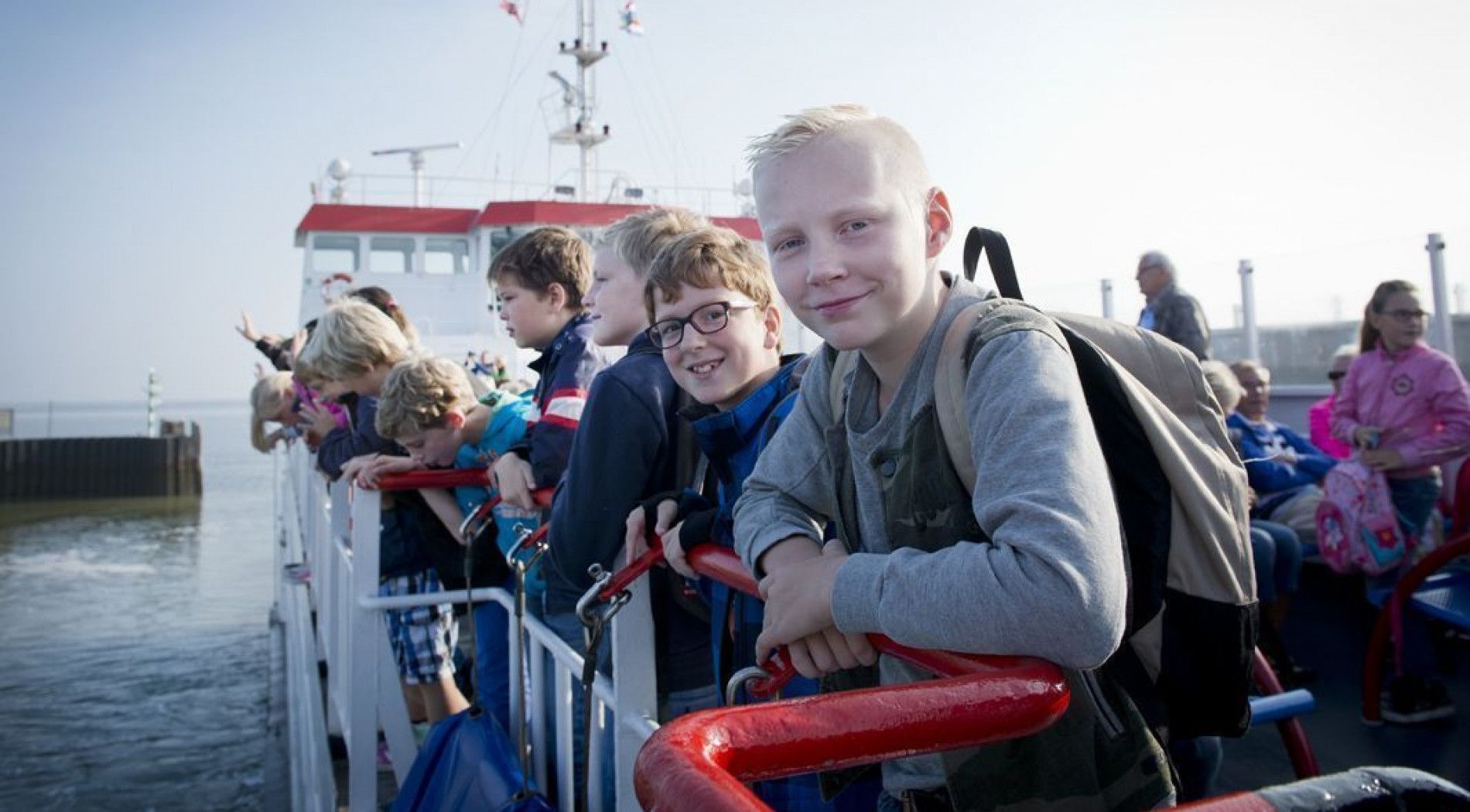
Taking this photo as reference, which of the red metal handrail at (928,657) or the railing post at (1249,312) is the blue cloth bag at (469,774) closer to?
the red metal handrail at (928,657)

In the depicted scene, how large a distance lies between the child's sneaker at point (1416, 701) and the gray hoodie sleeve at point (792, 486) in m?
3.43

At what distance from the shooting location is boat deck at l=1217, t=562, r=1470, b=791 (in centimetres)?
345

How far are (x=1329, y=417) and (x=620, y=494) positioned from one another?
4.78 metres

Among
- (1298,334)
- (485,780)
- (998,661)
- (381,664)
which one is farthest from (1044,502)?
(1298,334)

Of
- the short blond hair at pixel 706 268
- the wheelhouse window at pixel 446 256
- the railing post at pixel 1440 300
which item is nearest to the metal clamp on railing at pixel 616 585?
the short blond hair at pixel 706 268

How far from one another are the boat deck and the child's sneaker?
0.03 m

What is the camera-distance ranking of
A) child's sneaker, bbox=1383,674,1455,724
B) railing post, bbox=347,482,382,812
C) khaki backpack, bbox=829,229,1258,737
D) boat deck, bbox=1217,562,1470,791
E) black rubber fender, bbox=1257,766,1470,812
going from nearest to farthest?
black rubber fender, bbox=1257,766,1470,812
khaki backpack, bbox=829,229,1258,737
railing post, bbox=347,482,382,812
boat deck, bbox=1217,562,1470,791
child's sneaker, bbox=1383,674,1455,724

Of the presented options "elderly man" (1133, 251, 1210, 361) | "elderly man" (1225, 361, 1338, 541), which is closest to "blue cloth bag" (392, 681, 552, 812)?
"elderly man" (1225, 361, 1338, 541)

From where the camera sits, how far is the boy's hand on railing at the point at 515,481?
2412 mm

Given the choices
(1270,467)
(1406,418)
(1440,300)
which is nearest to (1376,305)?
(1406,418)

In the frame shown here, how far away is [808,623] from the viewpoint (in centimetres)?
110

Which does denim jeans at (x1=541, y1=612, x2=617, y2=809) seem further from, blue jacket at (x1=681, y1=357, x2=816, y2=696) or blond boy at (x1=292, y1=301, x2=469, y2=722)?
blond boy at (x1=292, y1=301, x2=469, y2=722)

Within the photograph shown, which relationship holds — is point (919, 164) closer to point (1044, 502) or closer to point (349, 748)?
point (1044, 502)

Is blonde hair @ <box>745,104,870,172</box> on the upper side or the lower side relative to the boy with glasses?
upper
